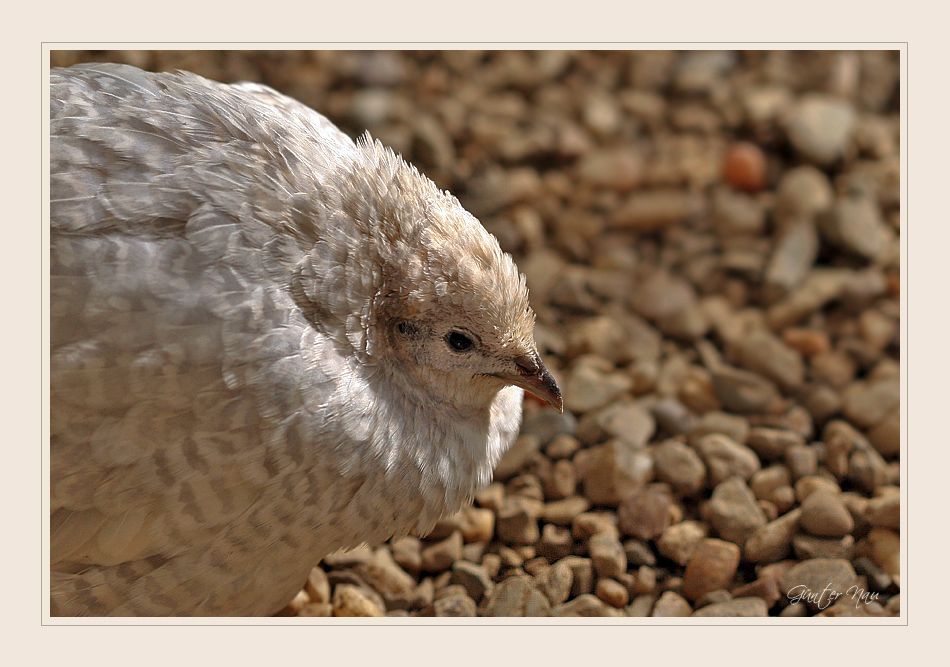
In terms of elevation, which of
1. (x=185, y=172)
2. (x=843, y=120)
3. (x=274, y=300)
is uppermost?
(x=843, y=120)

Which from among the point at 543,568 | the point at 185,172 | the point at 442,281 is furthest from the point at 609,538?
the point at 185,172

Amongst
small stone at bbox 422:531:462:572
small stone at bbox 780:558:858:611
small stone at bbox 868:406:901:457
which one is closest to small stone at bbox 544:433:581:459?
small stone at bbox 422:531:462:572

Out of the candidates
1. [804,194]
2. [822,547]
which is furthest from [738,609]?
[804,194]

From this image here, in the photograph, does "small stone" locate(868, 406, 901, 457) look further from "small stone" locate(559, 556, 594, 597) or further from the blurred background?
"small stone" locate(559, 556, 594, 597)

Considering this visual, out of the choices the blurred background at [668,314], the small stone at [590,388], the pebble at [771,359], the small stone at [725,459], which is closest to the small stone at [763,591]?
the blurred background at [668,314]

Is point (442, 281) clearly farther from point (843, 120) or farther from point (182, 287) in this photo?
point (843, 120)
